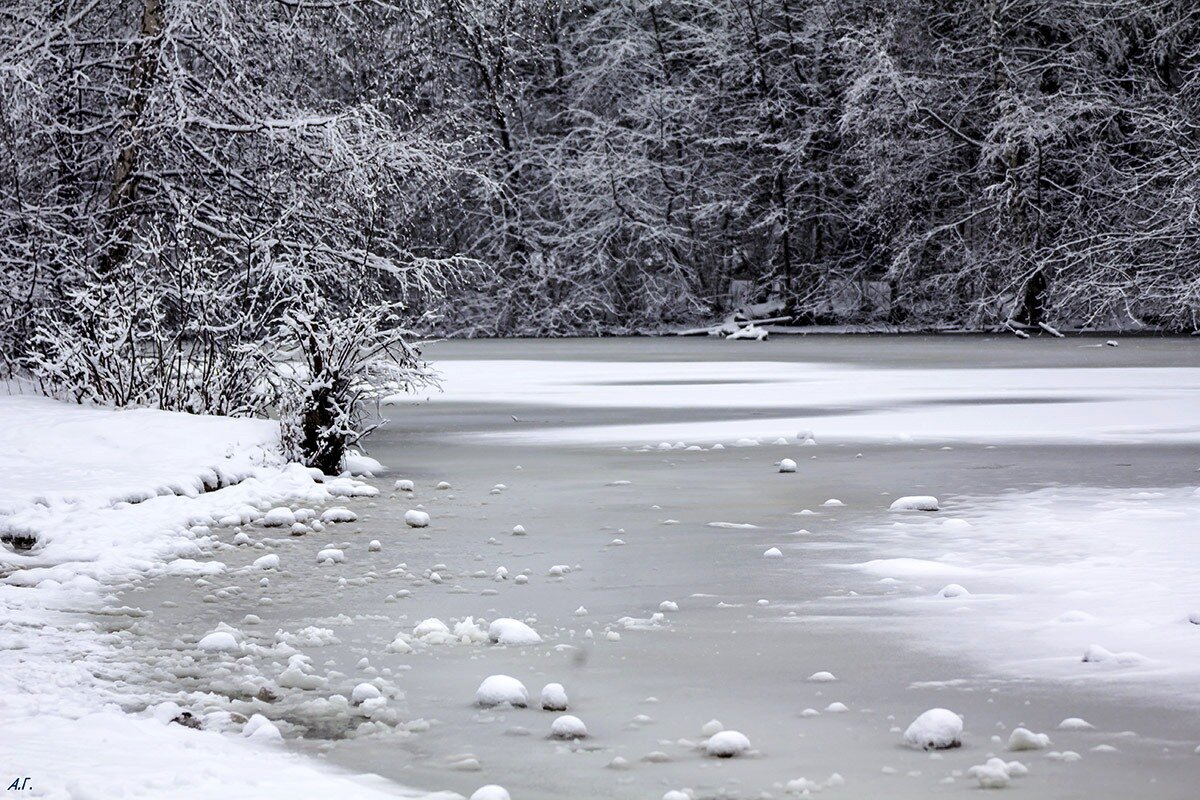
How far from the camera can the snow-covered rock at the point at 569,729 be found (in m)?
4.03

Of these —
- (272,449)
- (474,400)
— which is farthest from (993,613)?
(474,400)

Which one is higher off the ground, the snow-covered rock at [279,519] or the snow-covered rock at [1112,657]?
the snow-covered rock at [1112,657]

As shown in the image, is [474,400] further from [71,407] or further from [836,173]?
[836,173]

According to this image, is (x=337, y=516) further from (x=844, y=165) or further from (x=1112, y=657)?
(x=844, y=165)

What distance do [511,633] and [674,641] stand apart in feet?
1.71

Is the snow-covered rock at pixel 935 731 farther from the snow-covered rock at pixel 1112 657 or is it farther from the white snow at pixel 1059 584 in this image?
the snow-covered rock at pixel 1112 657

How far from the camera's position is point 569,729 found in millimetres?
4031

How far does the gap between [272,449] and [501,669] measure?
229 inches

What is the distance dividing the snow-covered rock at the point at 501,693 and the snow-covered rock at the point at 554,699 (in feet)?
0.21

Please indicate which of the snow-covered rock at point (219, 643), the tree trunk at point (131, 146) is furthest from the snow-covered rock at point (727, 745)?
the tree trunk at point (131, 146)

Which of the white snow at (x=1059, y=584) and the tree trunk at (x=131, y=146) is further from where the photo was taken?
the tree trunk at (x=131, y=146)

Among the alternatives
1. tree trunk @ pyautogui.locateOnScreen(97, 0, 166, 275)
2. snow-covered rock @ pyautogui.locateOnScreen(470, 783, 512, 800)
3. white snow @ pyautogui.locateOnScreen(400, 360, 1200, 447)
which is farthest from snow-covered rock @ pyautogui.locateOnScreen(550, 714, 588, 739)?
tree trunk @ pyautogui.locateOnScreen(97, 0, 166, 275)

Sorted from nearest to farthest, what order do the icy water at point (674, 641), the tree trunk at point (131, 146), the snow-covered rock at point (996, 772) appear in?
the snow-covered rock at point (996, 772) → the icy water at point (674, 641) → the tree trunk at point (131, 146)

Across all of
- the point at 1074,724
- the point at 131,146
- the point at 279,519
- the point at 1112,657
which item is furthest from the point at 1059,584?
the point at 131,146
